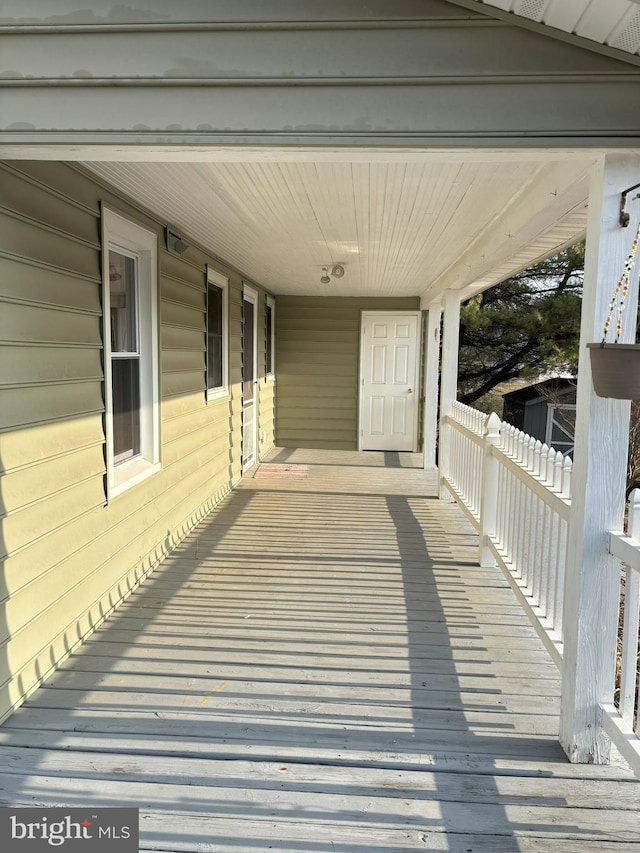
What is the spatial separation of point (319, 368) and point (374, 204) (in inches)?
214

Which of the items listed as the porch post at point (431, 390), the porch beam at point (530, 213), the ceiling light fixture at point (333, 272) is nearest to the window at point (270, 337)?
the ceiling light fixture at point (333, 272)

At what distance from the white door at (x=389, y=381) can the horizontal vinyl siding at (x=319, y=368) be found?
13 centimetres

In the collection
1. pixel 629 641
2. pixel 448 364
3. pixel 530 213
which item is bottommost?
pixel 629 641

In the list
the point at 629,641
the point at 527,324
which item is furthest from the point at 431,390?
the point at 629,641

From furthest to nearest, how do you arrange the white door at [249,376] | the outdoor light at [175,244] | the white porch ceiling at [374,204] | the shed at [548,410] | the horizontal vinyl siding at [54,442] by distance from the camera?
the shed at [548,410], the white door at [249,376], the outdoor light at [175,244], the white porch ceiling at [374,204], the horizontal vinyl siding at [54,442]

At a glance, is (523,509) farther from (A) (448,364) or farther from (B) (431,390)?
(B) (431,390)

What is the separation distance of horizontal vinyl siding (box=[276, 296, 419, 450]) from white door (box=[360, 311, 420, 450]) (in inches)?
5.3

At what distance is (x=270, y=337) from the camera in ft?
27.6

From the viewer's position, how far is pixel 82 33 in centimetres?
192

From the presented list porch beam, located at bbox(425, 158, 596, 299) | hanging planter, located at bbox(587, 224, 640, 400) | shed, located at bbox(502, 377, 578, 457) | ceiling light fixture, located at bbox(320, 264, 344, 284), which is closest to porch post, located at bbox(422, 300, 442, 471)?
ceiling light fixture, located at bbox(320, 264, 344, 284)

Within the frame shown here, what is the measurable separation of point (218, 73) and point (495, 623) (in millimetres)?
2823

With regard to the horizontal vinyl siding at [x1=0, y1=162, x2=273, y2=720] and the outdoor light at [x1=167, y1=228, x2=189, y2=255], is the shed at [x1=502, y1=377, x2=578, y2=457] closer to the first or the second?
the outdoor light at [x1=167, y1=228, x2=189, y2=255]

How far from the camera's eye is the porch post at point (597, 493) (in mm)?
1908

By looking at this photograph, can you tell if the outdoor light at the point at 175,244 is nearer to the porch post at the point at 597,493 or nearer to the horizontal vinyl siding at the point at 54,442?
the horizontal vinyl siding at the point at 54,442
